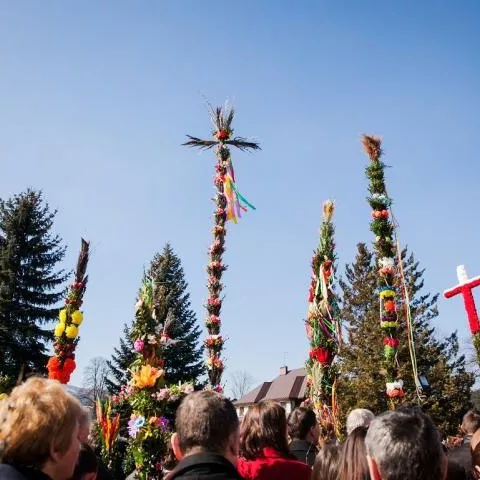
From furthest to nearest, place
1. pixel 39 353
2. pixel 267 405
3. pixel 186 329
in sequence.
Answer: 1. pixel 186 329
2. pixel 39 353
3. pixel 267 405

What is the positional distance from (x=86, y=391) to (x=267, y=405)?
71320 mm

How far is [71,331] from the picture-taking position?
1316 cm

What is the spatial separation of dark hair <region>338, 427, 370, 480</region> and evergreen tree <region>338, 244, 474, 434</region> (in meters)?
26.7

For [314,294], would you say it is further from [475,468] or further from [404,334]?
[404,334]

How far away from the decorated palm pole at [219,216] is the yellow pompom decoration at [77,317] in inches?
129

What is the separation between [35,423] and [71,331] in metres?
11.5

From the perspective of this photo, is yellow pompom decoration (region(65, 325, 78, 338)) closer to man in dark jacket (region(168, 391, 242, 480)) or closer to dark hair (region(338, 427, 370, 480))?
man in dark jacket (region(168, 391, 242, 480))

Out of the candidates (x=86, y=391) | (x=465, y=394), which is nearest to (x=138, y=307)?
(x=465, y=394)

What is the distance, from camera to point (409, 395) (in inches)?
1192

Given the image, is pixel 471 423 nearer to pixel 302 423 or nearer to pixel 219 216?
pixel 302 423

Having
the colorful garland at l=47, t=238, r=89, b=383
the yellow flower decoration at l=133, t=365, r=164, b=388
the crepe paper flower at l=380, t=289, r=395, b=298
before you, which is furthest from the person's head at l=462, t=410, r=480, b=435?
the colorful garland at l=47, t=238, r=89, b=383

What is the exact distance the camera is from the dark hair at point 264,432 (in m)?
3.94

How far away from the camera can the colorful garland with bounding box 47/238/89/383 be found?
12984mm

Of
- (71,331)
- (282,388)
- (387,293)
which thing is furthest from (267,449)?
(282,388)
